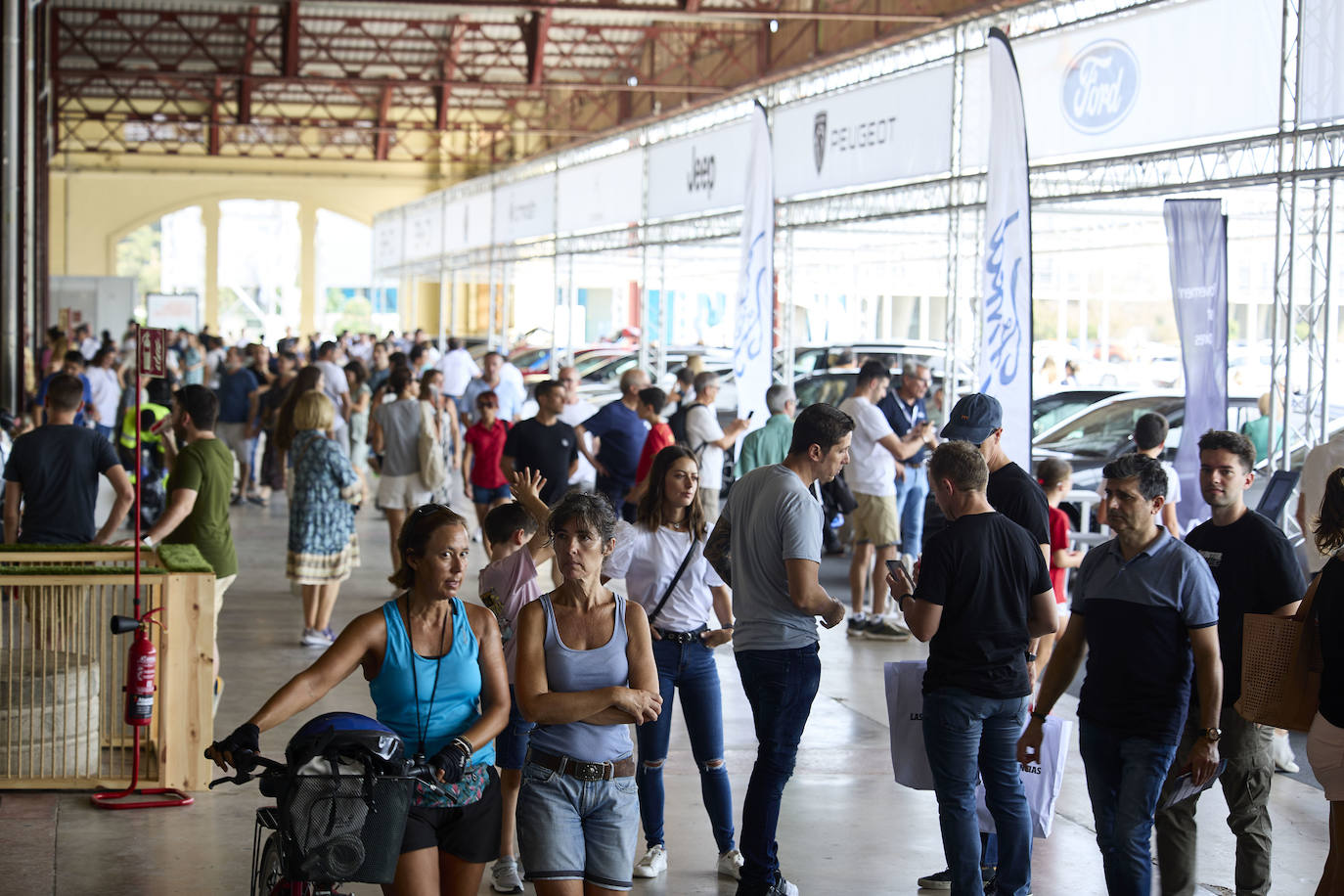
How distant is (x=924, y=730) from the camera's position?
4.66 m

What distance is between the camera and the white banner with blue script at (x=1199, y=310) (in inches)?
381

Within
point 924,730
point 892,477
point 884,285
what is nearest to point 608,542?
point 924,730

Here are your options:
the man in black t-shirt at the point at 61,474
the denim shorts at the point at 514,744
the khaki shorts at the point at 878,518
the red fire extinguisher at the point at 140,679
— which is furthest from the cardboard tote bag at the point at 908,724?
the khaki shorts at the point at 878,518

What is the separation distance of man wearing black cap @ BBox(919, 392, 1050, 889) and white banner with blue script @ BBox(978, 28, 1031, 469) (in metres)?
3.03

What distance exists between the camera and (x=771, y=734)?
488 cm

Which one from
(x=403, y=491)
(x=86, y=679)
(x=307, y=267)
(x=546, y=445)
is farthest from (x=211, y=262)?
(x=86, y=679)

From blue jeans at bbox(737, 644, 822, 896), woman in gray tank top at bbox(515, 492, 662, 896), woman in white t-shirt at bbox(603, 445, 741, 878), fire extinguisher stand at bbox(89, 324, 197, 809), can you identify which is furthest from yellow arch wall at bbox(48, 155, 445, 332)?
woman in gray tank top at bbox(515, 492, 662, 896)

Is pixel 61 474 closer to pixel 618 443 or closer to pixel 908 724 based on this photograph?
pixel 618 443

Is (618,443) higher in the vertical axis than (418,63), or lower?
lower

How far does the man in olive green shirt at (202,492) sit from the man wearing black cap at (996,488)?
359cm

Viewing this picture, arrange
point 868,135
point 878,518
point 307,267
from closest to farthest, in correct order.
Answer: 1. point 878,518
2. point 868,135
3. point 307,267

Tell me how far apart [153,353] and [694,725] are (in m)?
2.86

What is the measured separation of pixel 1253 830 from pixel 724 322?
3898cm

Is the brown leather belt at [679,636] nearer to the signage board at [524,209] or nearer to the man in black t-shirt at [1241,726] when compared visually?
the man in black t-shirt at [1241,726]
